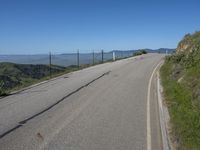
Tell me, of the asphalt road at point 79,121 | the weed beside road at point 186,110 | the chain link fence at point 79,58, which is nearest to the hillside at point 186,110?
the weed beside road at point 186,110

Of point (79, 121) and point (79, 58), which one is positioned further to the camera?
point (79, 58)

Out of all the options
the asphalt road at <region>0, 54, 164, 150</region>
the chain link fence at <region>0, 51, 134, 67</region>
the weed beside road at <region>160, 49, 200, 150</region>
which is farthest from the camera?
the chain link fence at <region>0, 51, 134, 67</region>

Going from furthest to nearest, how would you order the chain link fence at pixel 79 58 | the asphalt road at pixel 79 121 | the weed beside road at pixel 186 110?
the chain link fence at pixel 79 58 → the weed beside road at pixel 186 110 → the asphalt road at pixel 79 121

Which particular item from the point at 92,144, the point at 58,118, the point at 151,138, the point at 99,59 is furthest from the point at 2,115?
the point at 99,59

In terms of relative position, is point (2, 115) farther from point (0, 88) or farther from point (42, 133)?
point (0, 88)

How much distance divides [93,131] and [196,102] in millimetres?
4353

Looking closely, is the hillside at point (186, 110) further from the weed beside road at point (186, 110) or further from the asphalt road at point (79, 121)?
the asphalt road at point (79, 121)

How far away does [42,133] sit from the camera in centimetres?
927

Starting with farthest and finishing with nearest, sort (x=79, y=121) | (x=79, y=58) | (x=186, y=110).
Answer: (x=79, y=58), (x=186, y=110), (x=79, y=121)

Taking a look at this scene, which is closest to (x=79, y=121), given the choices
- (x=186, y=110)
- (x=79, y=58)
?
(x=186, y=110)

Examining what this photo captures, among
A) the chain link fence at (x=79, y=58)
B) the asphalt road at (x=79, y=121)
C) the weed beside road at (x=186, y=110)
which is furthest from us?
the chain link fence at (x=79, y=58)

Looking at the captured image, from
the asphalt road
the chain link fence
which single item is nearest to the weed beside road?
the asphalt road

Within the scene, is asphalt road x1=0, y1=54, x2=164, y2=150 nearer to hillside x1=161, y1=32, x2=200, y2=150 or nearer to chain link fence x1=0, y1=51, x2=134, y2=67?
hillside x1=161, y1=32, x2=200, y2=150

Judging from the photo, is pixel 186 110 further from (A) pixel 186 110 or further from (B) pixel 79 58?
(B) pixel 79 58
